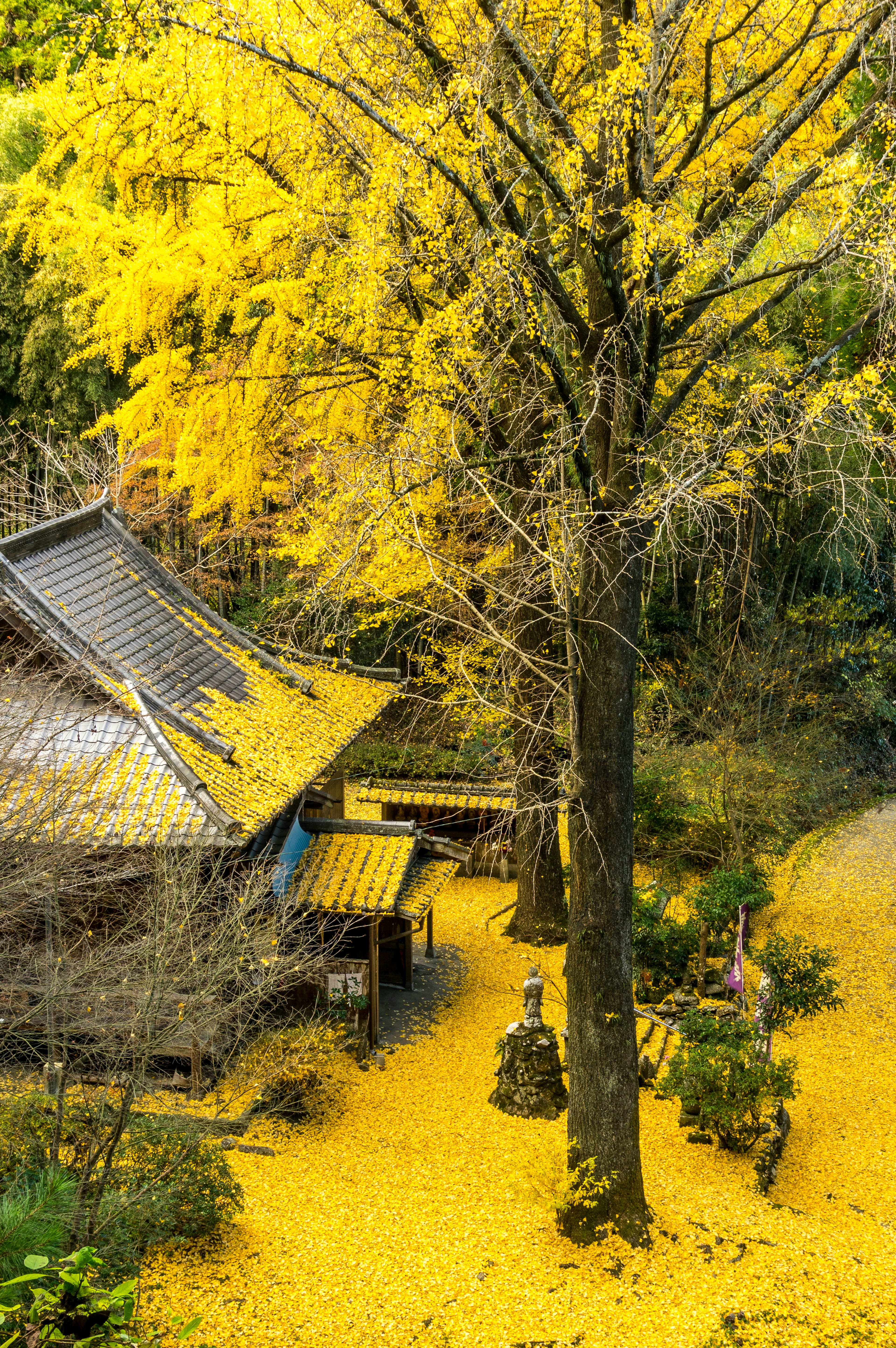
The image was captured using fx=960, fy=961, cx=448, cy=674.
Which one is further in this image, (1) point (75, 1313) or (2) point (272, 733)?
(2) point (272, 733)

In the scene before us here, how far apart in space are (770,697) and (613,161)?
Answer: 1203 centimetres

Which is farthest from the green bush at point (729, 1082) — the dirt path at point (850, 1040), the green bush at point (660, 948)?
the green bush at point (660, 948)

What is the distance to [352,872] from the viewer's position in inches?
430

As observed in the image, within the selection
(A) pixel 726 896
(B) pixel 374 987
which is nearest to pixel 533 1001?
(B) pixel 374 987

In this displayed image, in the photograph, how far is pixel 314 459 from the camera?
1281cm

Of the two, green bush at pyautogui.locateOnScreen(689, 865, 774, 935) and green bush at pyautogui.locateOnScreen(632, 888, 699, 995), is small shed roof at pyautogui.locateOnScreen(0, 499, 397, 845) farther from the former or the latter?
green bush at pyautogui.locateOnScreen(689, 865, 774, 935)

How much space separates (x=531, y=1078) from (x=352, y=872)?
2.93 m

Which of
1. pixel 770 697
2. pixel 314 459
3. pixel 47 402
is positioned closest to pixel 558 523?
pixel 314 459

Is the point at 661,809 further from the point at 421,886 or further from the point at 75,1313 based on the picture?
the point at 75,1313

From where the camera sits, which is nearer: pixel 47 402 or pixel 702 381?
pixel 702 381

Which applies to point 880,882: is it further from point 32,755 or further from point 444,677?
point 32,755

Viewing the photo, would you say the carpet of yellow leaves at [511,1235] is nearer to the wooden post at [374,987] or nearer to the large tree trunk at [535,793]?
the wooden post at [374,987]

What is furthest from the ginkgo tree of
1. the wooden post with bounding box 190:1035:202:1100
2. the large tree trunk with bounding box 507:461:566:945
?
the wooden post with bounding box 190:1035:202:1100

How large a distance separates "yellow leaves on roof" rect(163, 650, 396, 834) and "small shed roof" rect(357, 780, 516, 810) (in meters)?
2.46
